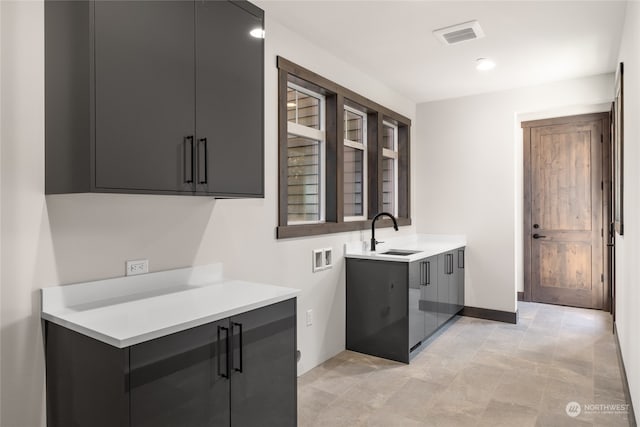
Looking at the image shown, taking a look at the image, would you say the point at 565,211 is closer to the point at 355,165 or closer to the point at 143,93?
the point at 355,165

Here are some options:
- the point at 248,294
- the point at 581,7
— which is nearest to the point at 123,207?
the point at 248,294

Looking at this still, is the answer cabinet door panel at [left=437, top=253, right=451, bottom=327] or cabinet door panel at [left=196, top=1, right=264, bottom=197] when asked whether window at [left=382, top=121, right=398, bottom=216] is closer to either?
cabinet door panel at [left=437, top=253, right=451, bottom=327]

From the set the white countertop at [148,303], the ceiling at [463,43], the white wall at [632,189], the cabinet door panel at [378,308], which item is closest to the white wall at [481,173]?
the ceiling at [463,43]

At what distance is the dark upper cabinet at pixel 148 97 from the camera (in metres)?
1.56

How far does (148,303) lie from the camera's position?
186 cm

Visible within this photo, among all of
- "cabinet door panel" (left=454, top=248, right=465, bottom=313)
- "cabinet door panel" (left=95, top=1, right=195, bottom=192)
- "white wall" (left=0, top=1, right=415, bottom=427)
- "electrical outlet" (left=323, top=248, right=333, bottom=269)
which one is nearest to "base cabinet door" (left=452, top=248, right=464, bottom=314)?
"cabinet door panel" (left=454, top=248, right=465, bottom=313)

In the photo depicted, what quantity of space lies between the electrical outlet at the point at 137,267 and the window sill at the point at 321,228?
993 mm

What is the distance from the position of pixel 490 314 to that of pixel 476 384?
1.86 meters

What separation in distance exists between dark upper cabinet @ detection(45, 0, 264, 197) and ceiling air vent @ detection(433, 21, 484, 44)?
158 centimetres

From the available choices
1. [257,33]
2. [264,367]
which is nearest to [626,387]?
[264,367]

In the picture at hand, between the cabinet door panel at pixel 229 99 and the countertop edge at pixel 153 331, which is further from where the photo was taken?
the cabinet door panel at pixel 229 99

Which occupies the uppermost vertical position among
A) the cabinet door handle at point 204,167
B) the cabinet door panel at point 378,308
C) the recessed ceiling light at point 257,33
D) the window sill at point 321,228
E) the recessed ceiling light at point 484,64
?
the recessed ceiling light at point 484,64

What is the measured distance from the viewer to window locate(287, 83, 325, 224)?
3305 mm

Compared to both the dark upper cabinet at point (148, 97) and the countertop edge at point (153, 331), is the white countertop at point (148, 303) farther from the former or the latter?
the dark upper cabinet at point (148, 97)
